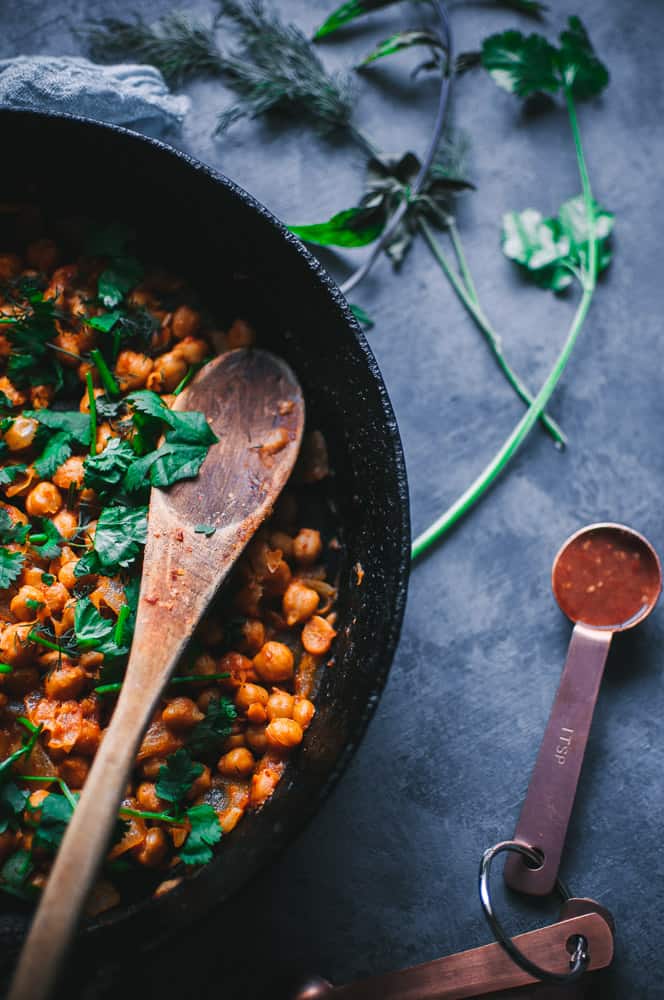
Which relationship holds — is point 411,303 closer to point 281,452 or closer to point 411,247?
point 411,247

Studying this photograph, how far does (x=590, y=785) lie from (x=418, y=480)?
35.6 inches

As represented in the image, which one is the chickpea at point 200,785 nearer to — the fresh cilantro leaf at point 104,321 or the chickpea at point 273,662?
the chickpea at point 273,662

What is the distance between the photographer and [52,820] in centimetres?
173

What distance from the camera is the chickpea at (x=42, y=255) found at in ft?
6.81

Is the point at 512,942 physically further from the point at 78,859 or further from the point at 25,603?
the point at 25,603

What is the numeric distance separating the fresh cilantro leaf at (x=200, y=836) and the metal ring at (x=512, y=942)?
632 millimetres

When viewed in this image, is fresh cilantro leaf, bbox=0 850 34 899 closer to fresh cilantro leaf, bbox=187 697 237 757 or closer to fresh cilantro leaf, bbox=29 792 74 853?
fresh cilantro leaf, bbox=29 792 74 853

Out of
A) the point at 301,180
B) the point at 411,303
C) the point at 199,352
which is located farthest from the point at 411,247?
the point at 199,352

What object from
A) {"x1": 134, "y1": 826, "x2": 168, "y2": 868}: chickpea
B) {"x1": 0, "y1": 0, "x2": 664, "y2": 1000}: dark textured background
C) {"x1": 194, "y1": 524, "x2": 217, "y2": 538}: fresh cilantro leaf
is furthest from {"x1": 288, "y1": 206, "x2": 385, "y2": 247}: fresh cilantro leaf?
{"x1": 134, "y1": 826, "x2": 168, "y2": 868}: chickpea

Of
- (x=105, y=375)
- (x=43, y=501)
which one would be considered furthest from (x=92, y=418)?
(x=43, y=501)

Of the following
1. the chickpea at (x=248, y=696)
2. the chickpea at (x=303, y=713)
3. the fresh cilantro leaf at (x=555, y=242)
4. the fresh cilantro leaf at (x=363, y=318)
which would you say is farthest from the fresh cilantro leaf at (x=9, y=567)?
the fresh cilantro leaf at (x=555, y=242)

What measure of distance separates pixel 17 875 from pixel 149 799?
1.01 feet

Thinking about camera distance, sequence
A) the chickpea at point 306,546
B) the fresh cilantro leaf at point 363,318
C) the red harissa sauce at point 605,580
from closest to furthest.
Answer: the chickpea at point 306,546
the red harissa sauce at point 605,580
the fresh cilantro leaf at point 363,318

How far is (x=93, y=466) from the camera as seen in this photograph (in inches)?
75.0
